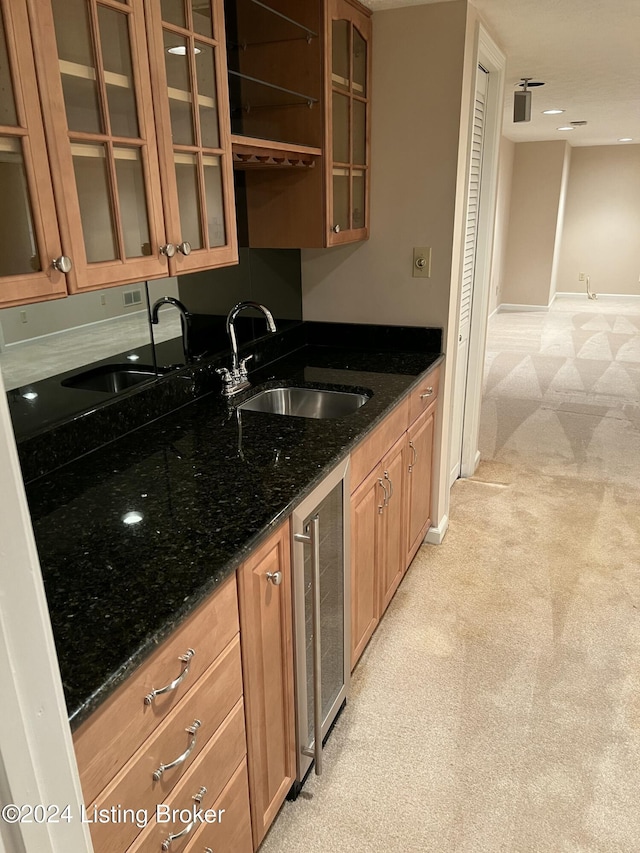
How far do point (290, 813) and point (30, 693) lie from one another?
1.40m

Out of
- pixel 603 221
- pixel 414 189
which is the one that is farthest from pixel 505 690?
pixel 603 221

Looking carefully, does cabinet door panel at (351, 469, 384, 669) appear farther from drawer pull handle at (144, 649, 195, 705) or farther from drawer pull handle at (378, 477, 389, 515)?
drawer pull handle at (144, 649, 195, 705)

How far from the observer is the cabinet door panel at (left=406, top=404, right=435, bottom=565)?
2.52m

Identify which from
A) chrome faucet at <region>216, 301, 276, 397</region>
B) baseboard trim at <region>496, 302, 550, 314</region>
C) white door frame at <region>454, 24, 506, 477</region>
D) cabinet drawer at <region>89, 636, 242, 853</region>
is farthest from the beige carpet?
baseboard trim at <region>496, 302, 550, 314</region>

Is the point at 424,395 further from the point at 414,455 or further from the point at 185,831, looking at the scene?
the point at 185,831

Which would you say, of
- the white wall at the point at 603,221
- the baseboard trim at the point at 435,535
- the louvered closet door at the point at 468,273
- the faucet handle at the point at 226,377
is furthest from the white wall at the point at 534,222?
the faucet handle at the point at 226,377

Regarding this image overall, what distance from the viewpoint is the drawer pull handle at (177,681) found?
104 centimetres

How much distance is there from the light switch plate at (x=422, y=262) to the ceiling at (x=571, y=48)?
89 centimetres

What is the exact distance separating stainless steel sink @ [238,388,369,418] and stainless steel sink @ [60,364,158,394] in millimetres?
449

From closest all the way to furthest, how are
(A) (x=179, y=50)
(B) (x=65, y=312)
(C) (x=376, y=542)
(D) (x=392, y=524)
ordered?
1. (A) (x=179, y=50)
2. (B) (x=65, y=312)
3. (C) (x=376, y=542)
4. (D) (x=392, y=524)

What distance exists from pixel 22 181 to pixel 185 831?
1.22 m

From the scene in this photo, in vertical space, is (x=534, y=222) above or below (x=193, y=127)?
below

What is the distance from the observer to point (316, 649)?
1655 millimetres

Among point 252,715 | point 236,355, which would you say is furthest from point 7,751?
point 236,355
